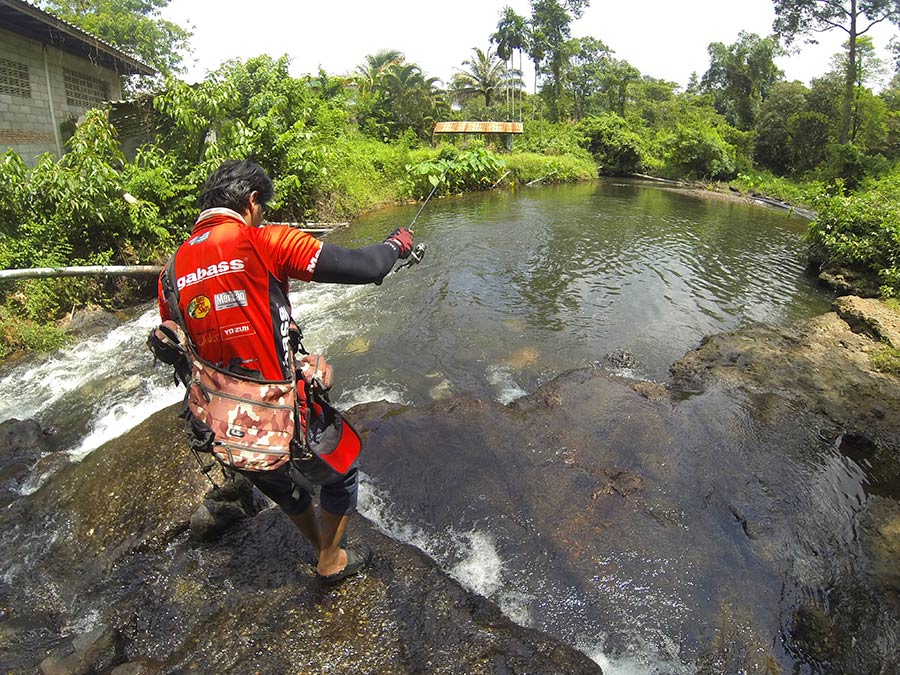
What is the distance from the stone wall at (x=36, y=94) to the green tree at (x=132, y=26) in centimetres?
1094

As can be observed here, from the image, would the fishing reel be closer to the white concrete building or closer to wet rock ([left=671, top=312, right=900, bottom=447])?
wet rock ([left=671, top=312, right=900, bottom=447])

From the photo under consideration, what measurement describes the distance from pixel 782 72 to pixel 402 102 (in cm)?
3387

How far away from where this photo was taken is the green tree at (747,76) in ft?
136

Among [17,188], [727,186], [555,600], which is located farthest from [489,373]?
[727,186]

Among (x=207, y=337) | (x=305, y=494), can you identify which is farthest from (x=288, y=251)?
(x=305, y=494)

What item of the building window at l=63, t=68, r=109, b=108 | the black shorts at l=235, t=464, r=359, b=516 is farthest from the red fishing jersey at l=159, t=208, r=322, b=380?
the building window at l=63, t=68, r=109, b=108

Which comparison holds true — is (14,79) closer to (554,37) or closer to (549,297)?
(549,297)

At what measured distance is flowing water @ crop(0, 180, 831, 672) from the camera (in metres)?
6.22

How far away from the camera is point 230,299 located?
2.22 m

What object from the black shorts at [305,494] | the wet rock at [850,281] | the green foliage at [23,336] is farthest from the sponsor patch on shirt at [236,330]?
the wet rock at [850,281]

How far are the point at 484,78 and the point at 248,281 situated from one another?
153ft

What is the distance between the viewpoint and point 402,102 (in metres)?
32.7

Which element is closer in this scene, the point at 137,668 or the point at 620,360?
the point at 137,668

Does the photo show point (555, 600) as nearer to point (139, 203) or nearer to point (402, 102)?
point (139, 203)
